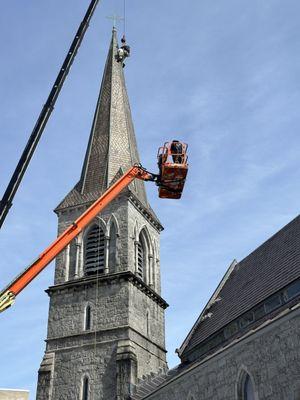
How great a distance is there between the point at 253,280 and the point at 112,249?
9982 millimetres

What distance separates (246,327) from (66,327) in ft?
38.7

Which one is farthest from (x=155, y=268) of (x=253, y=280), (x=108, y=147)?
(x=253, y=280)

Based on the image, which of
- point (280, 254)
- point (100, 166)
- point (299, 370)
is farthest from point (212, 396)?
point (100, 166)

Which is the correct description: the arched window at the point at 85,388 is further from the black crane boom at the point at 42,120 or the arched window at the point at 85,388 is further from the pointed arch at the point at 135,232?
the black crane boom at the point at 42,120

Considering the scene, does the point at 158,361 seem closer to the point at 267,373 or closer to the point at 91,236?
the point at 91,236

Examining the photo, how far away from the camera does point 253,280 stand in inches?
854

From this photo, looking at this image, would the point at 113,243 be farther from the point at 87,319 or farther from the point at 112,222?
the point at 87,319

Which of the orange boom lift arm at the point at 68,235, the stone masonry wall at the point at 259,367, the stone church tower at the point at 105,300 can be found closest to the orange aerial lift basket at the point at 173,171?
the orange boom lift arm at the point at 68,235

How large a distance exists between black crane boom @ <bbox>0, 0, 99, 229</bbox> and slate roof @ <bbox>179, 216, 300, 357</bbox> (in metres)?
9.77

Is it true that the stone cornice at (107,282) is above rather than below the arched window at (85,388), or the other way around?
above

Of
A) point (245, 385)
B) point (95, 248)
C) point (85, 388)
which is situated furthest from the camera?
point (95, 248)

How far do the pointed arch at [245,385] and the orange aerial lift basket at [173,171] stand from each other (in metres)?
5.77

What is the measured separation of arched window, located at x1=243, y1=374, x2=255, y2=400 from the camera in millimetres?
16505

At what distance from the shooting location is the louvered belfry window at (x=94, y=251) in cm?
2950
